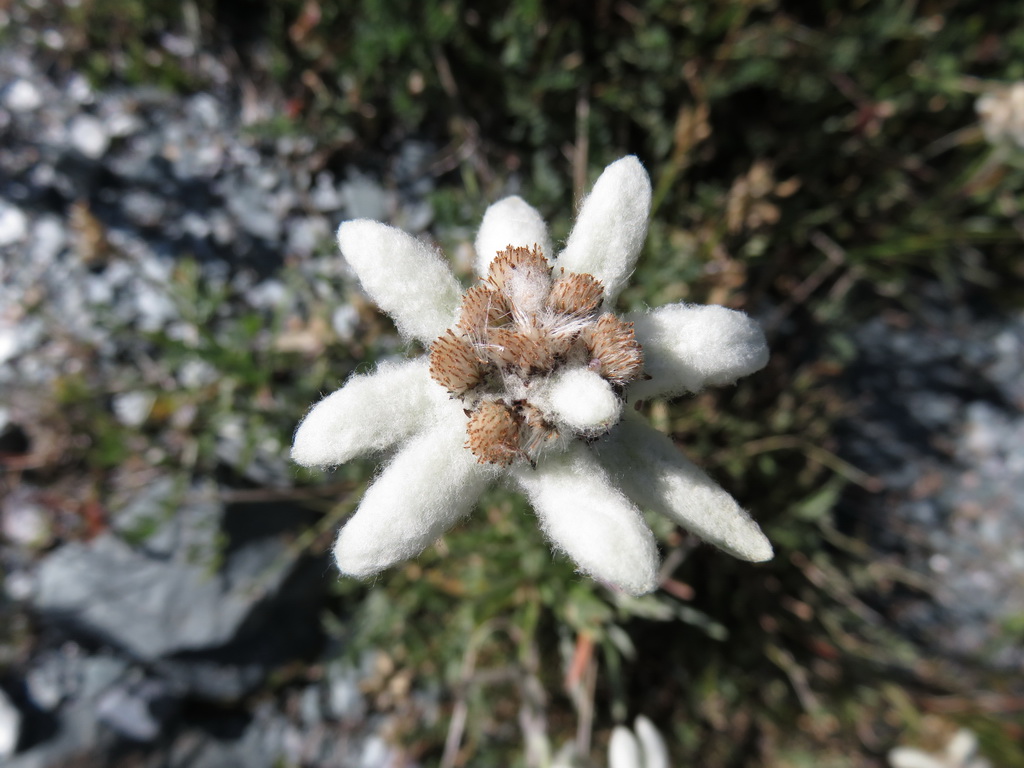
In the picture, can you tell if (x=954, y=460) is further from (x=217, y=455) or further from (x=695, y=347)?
(x=217, y=455)

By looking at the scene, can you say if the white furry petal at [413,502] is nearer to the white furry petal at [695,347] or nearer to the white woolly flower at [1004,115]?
the white furry petal at [695,347]

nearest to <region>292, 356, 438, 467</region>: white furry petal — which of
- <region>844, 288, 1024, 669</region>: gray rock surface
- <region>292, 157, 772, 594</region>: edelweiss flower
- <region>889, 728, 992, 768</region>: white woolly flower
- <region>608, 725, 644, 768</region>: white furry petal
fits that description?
<region>292, 157, 772, 594</region>: edelweiss flower

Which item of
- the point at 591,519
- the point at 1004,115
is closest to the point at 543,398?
the point at 591,519

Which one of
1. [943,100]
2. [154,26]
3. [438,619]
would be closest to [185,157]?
[154,26]

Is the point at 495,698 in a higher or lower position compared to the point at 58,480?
lower

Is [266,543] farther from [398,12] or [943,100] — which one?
[943,100]
